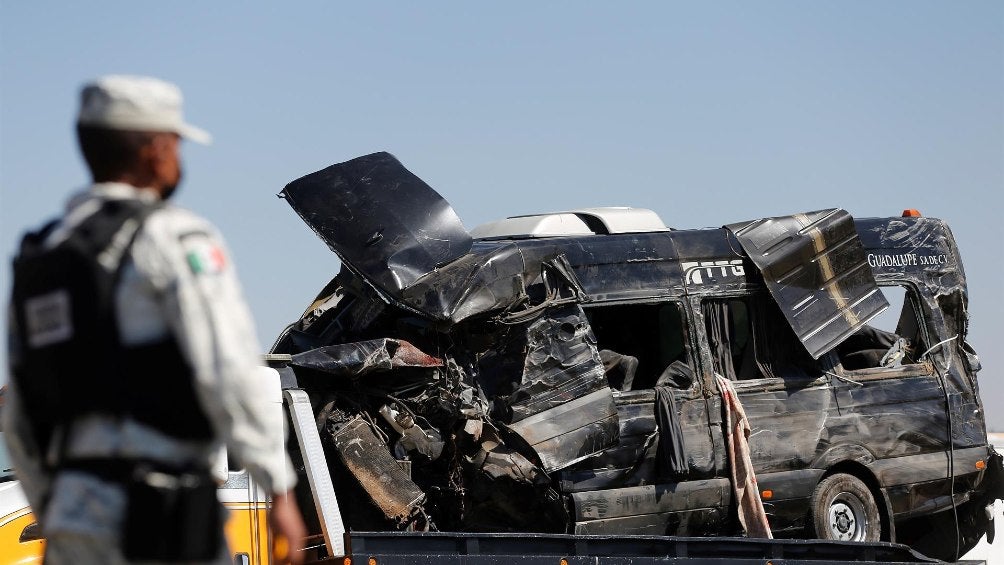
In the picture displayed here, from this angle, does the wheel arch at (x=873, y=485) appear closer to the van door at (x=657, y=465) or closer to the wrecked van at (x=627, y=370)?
the wrecked van at (x=627, y=370)

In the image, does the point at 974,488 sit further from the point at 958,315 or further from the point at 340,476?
the point at 340,476

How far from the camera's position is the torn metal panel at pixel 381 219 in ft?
31.1

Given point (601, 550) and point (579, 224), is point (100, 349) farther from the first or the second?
point (579, 224)

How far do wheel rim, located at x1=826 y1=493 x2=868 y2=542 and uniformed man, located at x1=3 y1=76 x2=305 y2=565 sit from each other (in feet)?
25.7

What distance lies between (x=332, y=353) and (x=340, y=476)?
832mm

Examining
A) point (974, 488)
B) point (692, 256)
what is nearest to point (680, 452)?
point (692, 256)

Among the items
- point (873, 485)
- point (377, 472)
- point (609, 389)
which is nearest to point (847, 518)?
point (873, 485)

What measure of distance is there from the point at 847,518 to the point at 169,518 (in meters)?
8.20

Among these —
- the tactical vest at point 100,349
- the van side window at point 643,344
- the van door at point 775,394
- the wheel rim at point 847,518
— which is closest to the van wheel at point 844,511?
the wheel rim at point 847,518

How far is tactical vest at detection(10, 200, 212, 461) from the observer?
3209 millimetres

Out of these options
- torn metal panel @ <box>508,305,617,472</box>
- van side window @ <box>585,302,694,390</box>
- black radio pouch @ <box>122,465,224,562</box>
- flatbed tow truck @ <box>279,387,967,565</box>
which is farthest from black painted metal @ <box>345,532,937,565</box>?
black radio pouch @ <box>122,465,224,562</box>

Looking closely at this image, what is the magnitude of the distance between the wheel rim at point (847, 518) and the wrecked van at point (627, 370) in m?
0.02

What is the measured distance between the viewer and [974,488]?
37.1 ft

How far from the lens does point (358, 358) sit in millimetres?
8969
